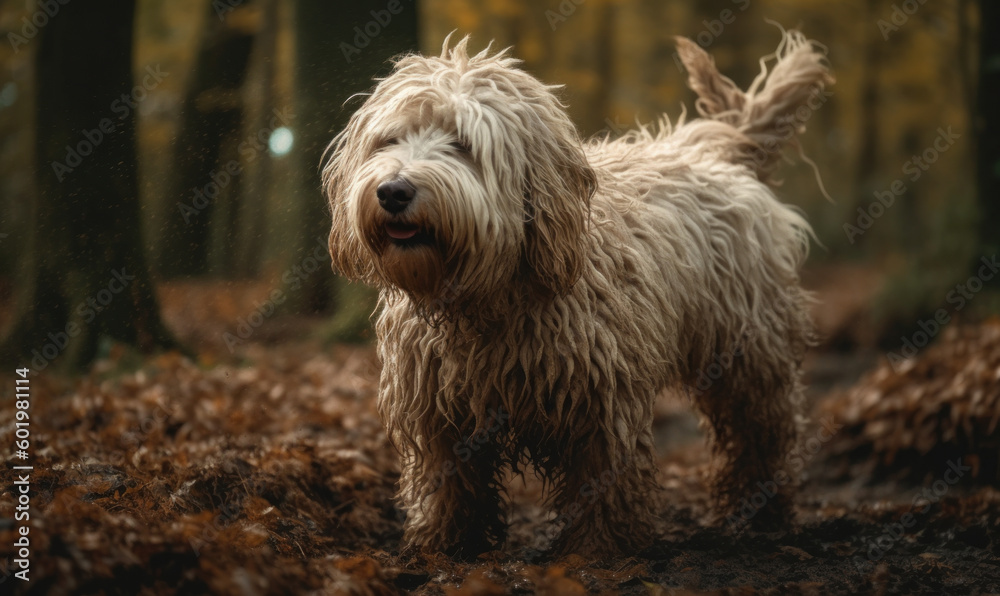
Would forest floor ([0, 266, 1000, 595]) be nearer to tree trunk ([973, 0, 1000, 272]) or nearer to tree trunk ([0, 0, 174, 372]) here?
tree trunk ([0, 0, 174, 372])

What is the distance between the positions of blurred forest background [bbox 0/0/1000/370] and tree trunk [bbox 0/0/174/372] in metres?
0.02

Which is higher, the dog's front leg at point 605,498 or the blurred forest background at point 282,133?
the blurred forest background at point 282,133

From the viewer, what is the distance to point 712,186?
5082mm

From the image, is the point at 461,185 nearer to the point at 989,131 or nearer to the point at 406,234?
the point at 406,234

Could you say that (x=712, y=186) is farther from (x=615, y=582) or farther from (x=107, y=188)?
(x=107, y=188)

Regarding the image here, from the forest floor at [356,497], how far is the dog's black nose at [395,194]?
147 cm

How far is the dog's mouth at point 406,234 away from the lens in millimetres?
3484

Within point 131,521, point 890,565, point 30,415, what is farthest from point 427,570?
point 30,415

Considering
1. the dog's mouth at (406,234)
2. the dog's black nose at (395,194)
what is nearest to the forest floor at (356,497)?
the dog's mouth at (406,234)

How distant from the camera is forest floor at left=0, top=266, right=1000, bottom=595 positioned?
3203 millimetres

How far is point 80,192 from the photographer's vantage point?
21.1ft

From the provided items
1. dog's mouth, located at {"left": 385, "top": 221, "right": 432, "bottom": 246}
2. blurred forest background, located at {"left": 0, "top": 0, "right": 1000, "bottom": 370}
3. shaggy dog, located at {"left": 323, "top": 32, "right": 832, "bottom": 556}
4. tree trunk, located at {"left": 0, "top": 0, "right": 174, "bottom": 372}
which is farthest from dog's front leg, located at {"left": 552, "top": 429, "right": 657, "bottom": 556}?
tree trunk, located at {"left": 0, "top": 0, "right": 174, "bottom": 372}

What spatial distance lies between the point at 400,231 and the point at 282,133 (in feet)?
19.1

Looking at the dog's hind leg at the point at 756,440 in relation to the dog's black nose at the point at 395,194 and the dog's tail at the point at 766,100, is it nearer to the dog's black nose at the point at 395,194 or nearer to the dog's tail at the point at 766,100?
the dog's tail at the point at 766,100
